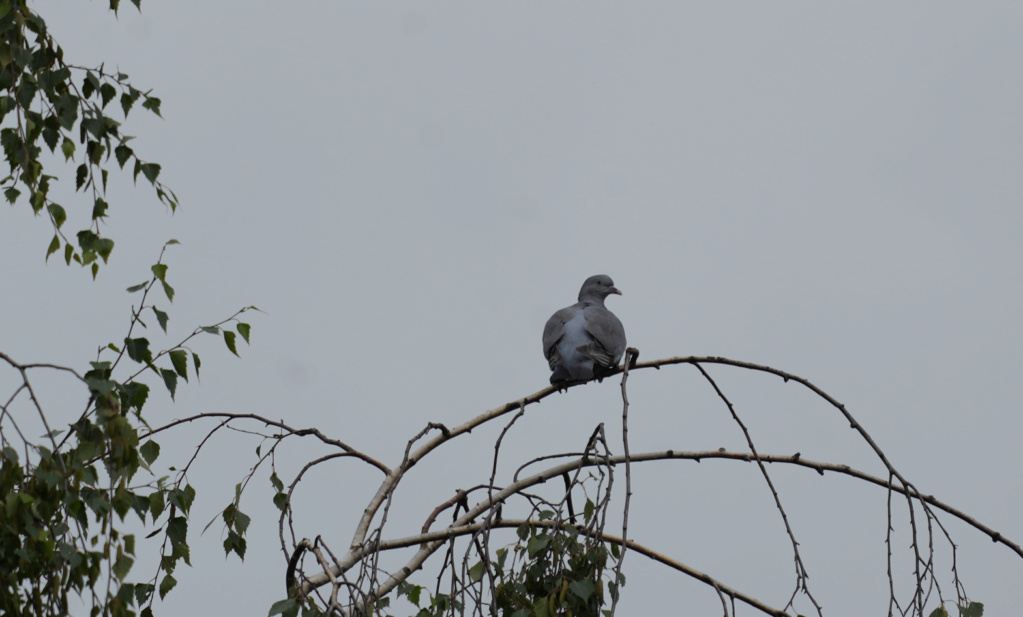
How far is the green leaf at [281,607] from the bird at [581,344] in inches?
110

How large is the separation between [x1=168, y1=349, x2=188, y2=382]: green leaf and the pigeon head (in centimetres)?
473

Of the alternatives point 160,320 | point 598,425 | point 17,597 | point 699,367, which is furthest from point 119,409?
point 699,367

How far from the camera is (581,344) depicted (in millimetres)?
5656

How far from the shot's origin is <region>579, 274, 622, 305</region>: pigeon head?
283 inches

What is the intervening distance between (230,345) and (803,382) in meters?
1.62

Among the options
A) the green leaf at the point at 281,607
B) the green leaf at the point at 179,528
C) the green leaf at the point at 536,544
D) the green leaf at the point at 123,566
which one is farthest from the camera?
the green leaf at the point at 179,528

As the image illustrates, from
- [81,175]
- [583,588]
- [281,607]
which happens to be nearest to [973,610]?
[583,588]

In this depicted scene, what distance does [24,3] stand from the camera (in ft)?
9.54

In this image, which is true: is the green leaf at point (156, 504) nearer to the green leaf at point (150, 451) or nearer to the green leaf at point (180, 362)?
the green leaf at point (150, 451)

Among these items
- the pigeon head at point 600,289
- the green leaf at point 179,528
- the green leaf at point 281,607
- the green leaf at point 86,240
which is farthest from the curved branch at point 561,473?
the pigeon head at point 600,289

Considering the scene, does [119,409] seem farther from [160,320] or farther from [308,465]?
[308,465]

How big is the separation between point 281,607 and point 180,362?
679 mm

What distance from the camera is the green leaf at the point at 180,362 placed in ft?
8.52

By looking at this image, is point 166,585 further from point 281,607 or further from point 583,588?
point 583,588
